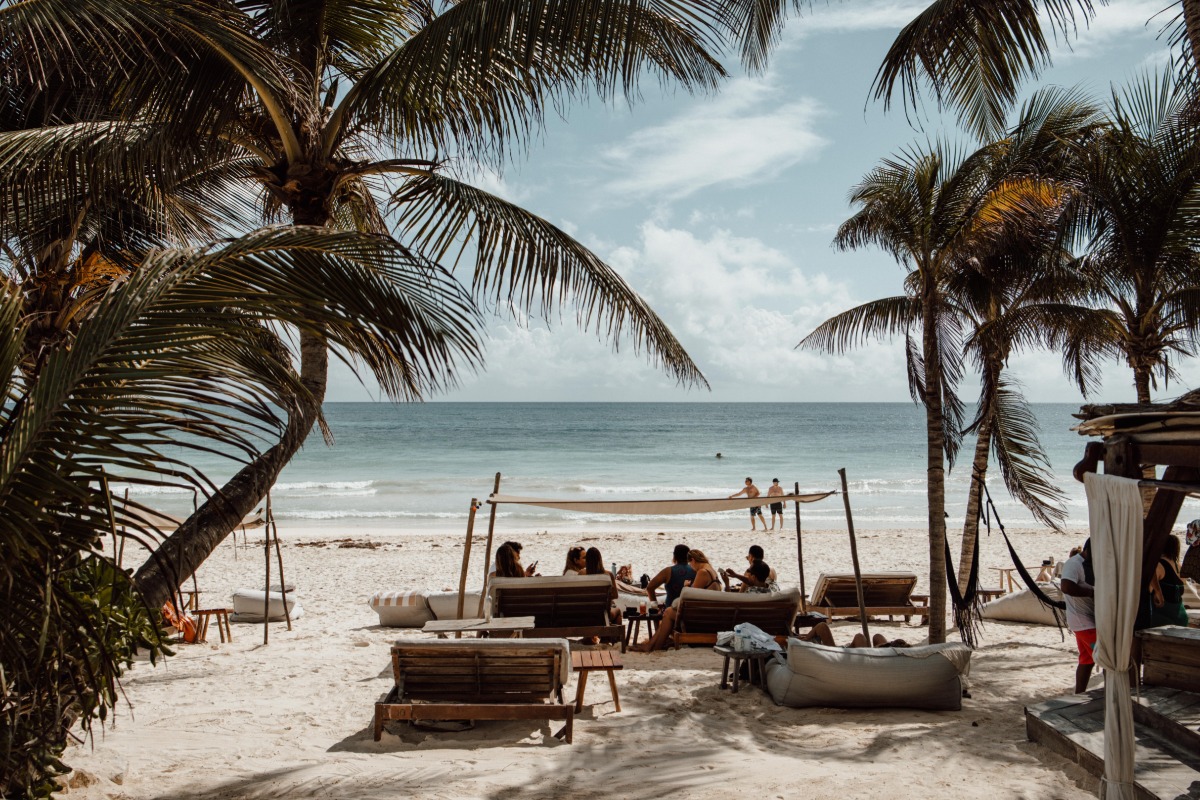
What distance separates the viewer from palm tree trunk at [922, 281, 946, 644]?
793 cm

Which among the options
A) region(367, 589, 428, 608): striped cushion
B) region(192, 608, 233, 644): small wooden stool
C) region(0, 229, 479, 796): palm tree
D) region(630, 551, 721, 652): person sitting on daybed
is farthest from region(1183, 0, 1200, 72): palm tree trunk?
region(192, 608, 233, 644): small wooden stool

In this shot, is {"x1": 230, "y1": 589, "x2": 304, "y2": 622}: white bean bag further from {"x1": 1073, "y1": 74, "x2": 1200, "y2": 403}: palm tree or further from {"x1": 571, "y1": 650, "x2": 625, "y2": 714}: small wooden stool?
{"x1": 1073, "y1": 74, "x2": 1200, "y2": 403}: palm tree

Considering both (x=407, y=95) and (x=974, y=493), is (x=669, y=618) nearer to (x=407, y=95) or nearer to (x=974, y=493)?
(x=974, y=493)

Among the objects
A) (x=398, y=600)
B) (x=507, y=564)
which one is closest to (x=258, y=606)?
(x=398, y=600)

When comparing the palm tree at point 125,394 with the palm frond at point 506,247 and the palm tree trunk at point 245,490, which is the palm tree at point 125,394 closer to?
the palm tree trunk at point 245,490

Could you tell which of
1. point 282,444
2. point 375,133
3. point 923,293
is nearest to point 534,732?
point 282,444

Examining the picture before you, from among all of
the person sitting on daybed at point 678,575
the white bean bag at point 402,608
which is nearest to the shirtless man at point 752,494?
the person sitting on daybed at point 678,575

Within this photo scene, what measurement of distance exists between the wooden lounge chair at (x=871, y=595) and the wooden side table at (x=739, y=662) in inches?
116

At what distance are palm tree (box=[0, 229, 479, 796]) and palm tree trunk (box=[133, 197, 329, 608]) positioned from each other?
11.7 inches

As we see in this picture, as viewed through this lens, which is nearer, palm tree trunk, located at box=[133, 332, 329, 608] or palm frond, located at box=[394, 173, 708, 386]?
palm tree trunk, located at box=[133, 332, 329, 608]

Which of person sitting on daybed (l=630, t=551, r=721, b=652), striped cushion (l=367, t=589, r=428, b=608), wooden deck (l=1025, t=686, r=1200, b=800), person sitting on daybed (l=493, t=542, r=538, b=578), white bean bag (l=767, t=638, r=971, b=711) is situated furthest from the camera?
striped cushion (l=367, t=589, r=428, b=608)

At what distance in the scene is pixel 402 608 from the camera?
9.37 meters

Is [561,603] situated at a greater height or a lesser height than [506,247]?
lesser

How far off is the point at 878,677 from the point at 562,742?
2.21 m
